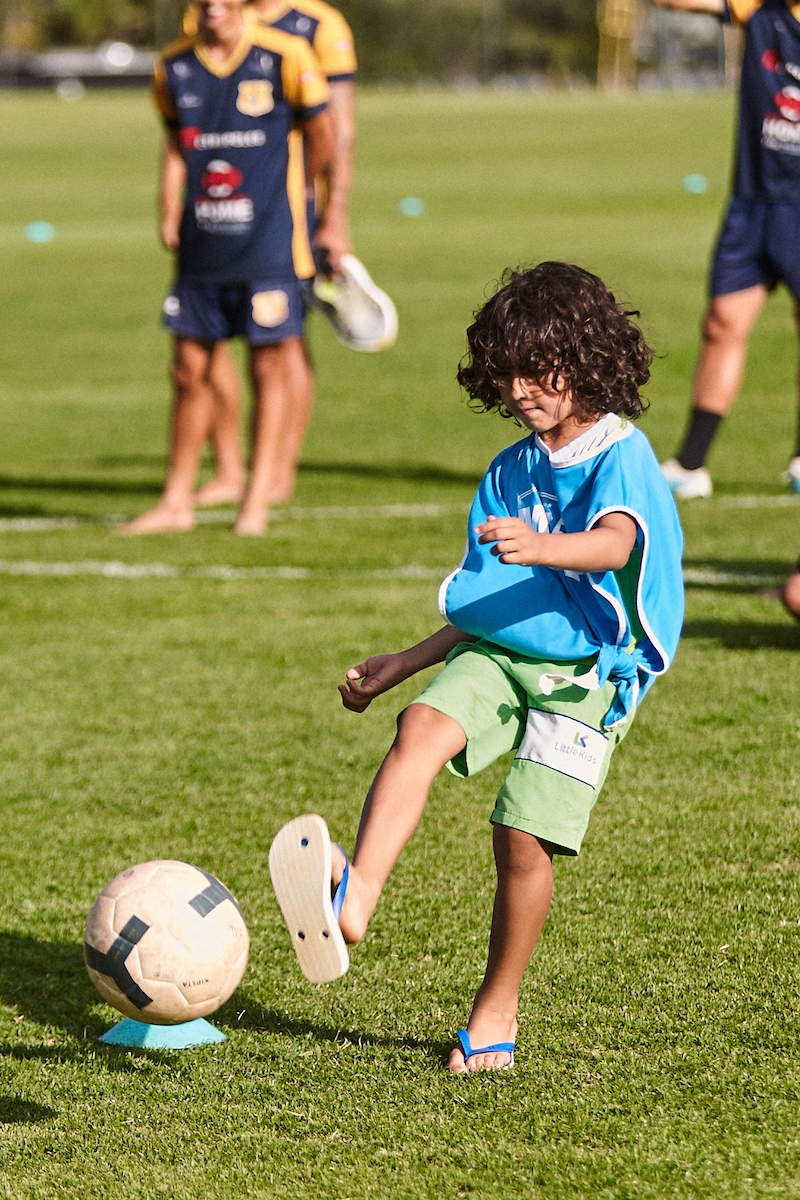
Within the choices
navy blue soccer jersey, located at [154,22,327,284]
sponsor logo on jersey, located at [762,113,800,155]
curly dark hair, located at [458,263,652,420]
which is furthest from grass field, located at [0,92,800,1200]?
sponsor logo on jersey, located at [762,113,800,155]

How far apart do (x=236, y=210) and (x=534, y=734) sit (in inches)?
213

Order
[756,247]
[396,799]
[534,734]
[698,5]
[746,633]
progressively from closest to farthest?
[396,799] → [534,734] → [746,633] → [698,5] → [756,247]

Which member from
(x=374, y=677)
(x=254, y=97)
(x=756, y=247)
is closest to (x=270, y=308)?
(x=254, y=97)

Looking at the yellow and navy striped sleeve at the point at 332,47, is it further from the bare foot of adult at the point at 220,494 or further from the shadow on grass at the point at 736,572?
the shadow on grass at the point at 736,572

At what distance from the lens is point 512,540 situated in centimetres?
279

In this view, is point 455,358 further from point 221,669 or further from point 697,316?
point 221,669

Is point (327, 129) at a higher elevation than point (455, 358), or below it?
higher

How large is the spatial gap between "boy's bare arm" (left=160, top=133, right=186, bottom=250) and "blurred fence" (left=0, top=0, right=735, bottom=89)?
98316 millimetres

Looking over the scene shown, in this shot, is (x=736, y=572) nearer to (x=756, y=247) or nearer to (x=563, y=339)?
(x=756, y=247)

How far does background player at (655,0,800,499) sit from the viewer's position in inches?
317

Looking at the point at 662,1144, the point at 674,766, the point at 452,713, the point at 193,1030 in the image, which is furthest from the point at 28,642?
the point at 662,1144

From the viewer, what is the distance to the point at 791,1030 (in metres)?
3.27

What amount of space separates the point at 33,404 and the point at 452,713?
10.3m

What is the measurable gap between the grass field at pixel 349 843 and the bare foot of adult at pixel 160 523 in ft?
0.47
